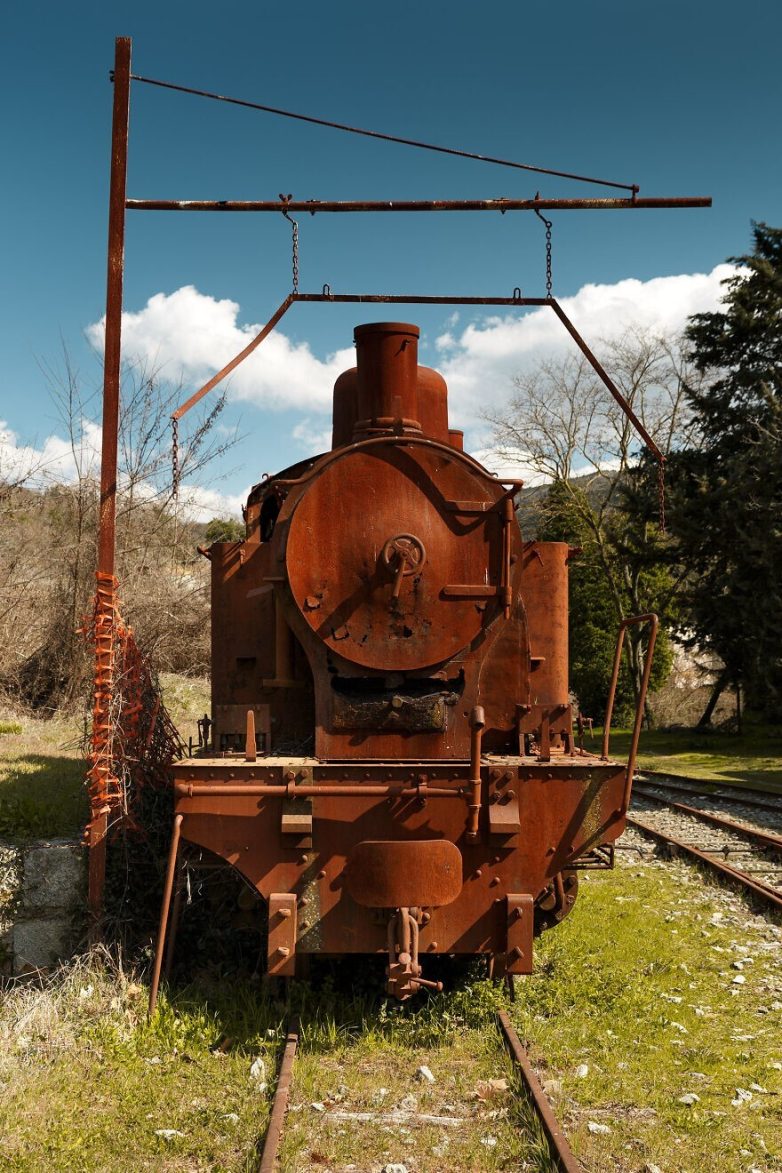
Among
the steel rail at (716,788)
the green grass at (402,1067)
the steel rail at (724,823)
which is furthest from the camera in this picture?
the steel rail at (716,788)

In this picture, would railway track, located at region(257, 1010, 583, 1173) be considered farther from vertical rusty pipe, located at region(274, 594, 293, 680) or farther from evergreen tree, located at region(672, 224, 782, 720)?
evergreen tree, located at region(672, 224, 782, 720)

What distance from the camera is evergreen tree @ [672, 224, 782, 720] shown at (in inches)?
840

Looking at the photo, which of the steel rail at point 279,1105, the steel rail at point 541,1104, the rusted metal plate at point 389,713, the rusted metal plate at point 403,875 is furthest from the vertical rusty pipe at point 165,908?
the steel rail at point 541,1104

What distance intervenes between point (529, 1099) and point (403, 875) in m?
1.22

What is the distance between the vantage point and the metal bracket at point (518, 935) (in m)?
5.33

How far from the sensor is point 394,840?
5.38 metres

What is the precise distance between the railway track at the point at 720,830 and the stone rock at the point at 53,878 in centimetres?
585

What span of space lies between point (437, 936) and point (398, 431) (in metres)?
2.97

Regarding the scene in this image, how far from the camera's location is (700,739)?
25.7 metres

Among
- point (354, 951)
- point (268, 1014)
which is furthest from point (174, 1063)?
point (354, 951)

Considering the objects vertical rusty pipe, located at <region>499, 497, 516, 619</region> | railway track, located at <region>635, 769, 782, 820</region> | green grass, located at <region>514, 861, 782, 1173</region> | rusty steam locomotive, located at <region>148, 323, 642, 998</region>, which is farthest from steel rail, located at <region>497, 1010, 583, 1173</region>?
railway track, located at <region>635, 769, 782, 820</region>

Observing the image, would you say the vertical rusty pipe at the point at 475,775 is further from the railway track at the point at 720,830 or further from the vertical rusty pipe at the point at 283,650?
the railway track at the point at 720,830

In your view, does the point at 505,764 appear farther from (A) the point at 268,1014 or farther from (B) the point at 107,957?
(B) the point at 107,957

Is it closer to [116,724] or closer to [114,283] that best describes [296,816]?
[116,724]
